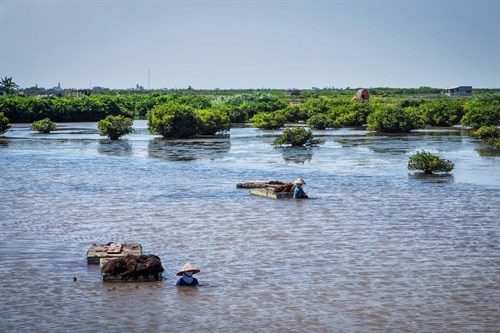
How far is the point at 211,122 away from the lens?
64562 millimetres

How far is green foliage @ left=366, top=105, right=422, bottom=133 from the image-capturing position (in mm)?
67500

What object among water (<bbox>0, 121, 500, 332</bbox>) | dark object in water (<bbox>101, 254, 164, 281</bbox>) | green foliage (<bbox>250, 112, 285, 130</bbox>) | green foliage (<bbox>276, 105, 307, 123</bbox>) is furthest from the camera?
green foliage (<bbox>276, 105, 307, 123</bbox>)

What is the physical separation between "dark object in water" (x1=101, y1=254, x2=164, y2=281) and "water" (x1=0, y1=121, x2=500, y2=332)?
259 millimetres

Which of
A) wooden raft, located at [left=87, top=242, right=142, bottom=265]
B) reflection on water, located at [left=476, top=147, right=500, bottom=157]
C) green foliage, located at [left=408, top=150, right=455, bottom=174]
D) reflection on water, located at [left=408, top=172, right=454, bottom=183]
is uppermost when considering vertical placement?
green foliage, located at [left=408, top=150, right=455, bottom=174]

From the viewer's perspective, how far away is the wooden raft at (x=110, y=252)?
17350 millimetres

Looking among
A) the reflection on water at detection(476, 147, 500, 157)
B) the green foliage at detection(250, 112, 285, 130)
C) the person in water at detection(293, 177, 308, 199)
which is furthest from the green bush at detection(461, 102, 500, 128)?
the person in water at detection(293, 177, 308, 199)

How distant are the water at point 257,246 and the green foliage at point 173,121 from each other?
19.5 m

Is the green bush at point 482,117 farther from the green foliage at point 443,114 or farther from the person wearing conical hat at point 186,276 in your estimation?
the person wearing conical hat at point 186,276

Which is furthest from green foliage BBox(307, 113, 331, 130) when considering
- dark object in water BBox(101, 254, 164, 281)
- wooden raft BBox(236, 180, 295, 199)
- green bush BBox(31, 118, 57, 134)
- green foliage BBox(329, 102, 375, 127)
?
dark object in water BBox(101, 254, 164, 281)

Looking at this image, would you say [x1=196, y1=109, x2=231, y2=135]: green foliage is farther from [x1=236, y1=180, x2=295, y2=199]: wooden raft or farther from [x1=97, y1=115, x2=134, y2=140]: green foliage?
[x1=236, y1=180, x2=295, y2=199]: wooden raft

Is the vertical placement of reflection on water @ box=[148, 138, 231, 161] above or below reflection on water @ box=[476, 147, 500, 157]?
below

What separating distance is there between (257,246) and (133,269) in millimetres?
4480

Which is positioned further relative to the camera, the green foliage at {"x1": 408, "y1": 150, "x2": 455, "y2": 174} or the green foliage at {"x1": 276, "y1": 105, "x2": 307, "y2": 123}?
the green foliage at {"x1": 276, "y1": 105, "x2": 307, "y2": 123}

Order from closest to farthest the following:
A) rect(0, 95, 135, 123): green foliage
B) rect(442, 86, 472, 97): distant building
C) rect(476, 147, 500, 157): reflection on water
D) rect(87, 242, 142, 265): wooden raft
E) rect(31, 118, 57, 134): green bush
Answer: rect(87, 242, 142, 265): wooden raft → rect(476, 147, 500, 157): reflection on water → rect(31, 118, 57, 134): green bush → rect(0, 95, 135, 123): green foliage → rect(442, 86, 472, 97): distant building
